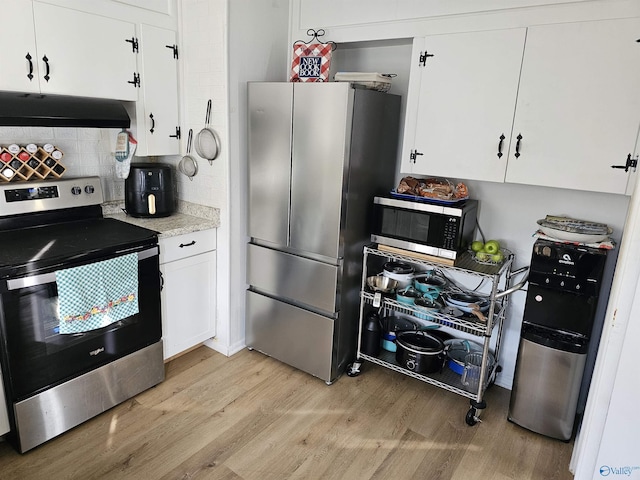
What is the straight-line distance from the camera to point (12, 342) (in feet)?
6.42

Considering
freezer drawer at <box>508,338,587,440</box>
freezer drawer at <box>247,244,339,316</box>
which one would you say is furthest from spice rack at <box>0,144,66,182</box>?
freezer drawer at <box>508,338,587,440</box>

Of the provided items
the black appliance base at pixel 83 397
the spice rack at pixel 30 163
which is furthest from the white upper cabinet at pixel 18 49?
the black appliance base at pixel 83 397

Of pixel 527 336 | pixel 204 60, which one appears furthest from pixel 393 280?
pixel 204 60

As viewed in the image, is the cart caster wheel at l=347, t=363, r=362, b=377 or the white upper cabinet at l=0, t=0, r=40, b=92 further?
the cart caster wheel at l=347, t=363, r=362, b=377

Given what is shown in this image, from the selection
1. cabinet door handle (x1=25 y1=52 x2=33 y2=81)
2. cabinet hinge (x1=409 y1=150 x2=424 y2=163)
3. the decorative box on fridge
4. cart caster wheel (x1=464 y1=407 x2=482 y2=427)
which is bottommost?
cart caster wheel (x1=464 y1=407 x2=482 y2=427)

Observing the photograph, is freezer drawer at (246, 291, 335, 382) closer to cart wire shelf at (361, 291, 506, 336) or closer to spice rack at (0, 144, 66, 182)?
cart wire shelf at (361, 291, 506, 336)

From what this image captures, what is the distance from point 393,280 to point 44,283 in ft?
5.94

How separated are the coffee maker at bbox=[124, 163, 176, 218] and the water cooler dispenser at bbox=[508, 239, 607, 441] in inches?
84.7

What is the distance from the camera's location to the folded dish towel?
2076mm

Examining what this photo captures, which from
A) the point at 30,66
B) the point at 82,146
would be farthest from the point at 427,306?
the point at 30,66

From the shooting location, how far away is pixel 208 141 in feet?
9.04

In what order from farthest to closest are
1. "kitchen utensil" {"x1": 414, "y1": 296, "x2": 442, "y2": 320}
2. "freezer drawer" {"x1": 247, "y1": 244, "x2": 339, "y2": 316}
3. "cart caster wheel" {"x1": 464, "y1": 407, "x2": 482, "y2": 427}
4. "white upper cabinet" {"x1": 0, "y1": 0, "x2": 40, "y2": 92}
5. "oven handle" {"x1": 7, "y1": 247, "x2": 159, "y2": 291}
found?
"freezer drawer" {"x1": 247, "y1": 244, "x2": 339, "y2": 316} < "kitchen utensil" {"x1": 414, "y1": 296, "x2": 442, "y2": 320} < "cart caster wheel" {"x1": 464, "y1": 407, "x2": 482, "y2": 427} < "white upper cabinet" {"x1": 0, "y1": 0, "x2": 40, "y2": 92} < "oven handle" {"x1": 7, "y1": 247, "x2": 159, "y2": 291}

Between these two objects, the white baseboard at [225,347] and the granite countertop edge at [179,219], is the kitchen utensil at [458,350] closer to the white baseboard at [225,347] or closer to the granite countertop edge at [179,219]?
the white baseboard at [225,347]

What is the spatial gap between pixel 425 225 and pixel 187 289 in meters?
1.49
